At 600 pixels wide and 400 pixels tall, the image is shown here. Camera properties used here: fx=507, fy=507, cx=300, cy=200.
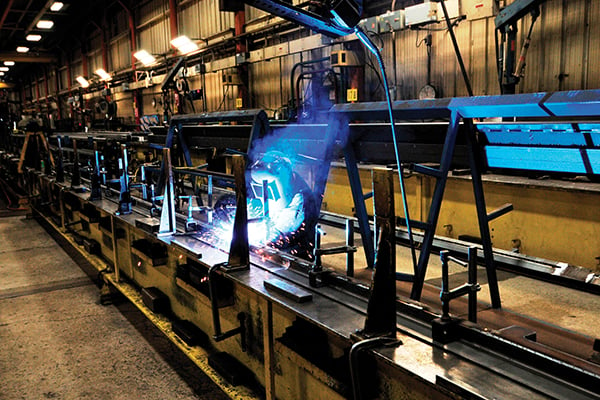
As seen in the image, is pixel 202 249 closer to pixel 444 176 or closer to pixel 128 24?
pixel 444 176

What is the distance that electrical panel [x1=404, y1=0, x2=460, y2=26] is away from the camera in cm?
473

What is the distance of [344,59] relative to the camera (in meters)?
6.08

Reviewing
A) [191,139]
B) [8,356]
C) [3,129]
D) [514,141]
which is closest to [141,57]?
[3,129]

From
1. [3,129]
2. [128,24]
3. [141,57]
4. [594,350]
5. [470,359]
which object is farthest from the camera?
[128,24]

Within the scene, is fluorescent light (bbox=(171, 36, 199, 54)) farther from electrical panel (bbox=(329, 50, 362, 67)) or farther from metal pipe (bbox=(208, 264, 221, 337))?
metal pipe (bbox=(208, 264, 221, 337))

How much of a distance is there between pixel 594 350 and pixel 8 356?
3.09 m

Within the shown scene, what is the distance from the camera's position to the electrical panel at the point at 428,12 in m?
4.73

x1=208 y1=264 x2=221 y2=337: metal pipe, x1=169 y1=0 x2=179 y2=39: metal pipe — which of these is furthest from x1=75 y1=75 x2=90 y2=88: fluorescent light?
x1=208 y1=264 x2=221 y2=337: metal pipe

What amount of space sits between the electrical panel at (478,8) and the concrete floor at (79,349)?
381 cm

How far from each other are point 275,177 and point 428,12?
3.13 m

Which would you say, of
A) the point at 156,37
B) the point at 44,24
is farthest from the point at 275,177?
the point at 44,24

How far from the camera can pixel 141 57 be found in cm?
1118

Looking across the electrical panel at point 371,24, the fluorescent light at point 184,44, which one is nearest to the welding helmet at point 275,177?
the electrical panel at point 371,24

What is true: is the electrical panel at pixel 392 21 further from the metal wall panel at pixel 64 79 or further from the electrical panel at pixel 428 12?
the metal wall panel at pixel 64 79
